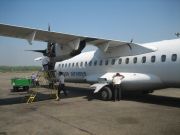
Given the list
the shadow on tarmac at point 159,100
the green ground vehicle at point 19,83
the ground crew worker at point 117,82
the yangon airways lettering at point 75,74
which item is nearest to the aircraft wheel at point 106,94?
the ground crew worker at point 117,82

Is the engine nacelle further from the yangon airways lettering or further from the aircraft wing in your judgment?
the yangon airways lettering

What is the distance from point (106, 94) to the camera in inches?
549

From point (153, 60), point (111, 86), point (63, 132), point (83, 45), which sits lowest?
point (63, 132)

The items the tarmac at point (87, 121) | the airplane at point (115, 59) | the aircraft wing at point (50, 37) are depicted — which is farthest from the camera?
the aircraft wing at point (50, 37)

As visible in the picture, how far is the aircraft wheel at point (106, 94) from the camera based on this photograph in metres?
13.8

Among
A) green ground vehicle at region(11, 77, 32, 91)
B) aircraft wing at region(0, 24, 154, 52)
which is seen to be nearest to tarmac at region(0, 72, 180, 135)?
aircraft wing at region(0, 24, 154, 52)

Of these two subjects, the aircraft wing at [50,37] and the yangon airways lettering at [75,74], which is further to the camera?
the yangon airways lettering at [75,74]

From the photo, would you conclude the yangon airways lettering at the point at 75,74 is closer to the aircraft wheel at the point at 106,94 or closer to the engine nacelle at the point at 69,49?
the engine nacelle at the point at 69,49

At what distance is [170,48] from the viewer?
12109mm

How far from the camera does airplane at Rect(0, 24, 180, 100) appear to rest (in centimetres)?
1209

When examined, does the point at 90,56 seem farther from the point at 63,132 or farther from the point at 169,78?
the point at 63,132

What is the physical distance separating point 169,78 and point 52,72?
31.4 feet

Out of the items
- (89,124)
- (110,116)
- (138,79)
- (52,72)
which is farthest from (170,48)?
(52,72)

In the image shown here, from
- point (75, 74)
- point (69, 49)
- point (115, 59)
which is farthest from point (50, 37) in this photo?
point (75, 74)
